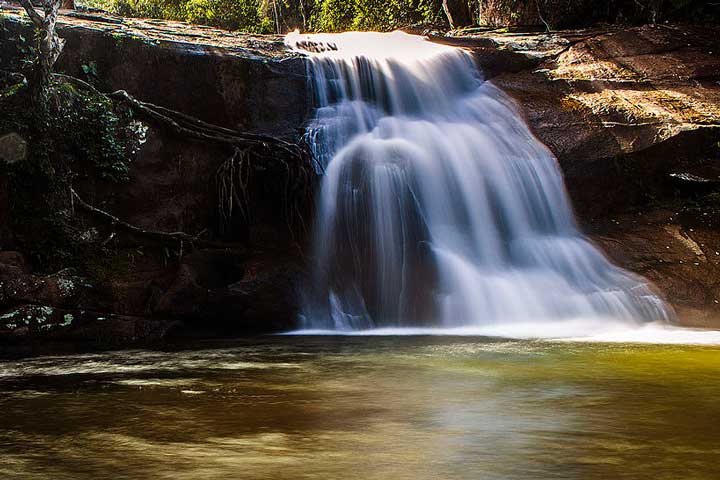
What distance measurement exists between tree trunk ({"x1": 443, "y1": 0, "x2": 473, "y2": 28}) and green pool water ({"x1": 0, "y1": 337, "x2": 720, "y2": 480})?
11.0 meters

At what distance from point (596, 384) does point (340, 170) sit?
5249mm

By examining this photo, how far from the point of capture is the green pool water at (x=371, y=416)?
258 centimetres

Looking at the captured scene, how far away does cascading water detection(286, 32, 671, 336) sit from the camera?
26.6 feet

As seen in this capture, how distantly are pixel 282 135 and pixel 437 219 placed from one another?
214 cm

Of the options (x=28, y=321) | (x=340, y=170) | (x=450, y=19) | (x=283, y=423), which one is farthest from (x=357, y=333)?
(x=450, y=19)

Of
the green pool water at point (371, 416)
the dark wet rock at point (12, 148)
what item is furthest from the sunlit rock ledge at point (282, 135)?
the green pool water at point (371, 416)

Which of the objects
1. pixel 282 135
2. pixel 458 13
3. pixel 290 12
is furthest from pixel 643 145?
pixel 290 12

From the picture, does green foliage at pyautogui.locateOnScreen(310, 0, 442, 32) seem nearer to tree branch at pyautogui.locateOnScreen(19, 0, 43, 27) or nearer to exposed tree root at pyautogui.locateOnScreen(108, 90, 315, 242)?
exposed tree root at pyautogui.locateOnScreen(108, 90, 315, 242)

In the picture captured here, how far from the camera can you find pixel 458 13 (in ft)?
50.8

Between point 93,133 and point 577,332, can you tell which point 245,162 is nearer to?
point 93,133

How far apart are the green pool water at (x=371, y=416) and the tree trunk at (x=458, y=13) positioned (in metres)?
11.0

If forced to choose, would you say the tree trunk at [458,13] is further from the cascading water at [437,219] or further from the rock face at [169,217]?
the rock face at [169,217]

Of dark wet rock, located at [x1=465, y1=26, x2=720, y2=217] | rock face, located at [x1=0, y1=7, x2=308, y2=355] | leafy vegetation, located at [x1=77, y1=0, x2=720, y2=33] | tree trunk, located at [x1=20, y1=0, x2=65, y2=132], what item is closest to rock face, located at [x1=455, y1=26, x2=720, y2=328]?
dark wet rock, located at [x1=465, y1=26, x2=720, y2=217]

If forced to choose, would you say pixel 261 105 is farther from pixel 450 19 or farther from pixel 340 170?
pixel 450 19
